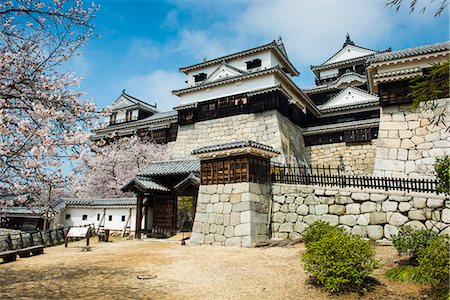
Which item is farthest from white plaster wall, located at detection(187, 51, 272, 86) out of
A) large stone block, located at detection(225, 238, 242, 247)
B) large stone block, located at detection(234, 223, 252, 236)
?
large stone block, located at detection(225, 238, 242, 247)

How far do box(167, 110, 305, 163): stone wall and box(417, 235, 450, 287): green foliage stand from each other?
15080 millimetres

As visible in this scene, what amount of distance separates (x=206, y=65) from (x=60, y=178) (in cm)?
2509

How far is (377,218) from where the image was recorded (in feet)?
35.3

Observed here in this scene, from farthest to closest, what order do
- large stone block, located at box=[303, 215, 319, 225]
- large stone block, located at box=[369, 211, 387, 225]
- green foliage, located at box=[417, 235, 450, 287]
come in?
large stone block, located at box=[303, 215, 319, 225]
large stone block, located at box=[369, 211, 387, 225]
green foliage, located at box=[417, 235, 450, 287]

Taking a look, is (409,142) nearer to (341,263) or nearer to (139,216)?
(341,263)

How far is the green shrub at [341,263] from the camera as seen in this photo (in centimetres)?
576

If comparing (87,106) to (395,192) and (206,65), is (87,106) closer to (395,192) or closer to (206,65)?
(395,192)

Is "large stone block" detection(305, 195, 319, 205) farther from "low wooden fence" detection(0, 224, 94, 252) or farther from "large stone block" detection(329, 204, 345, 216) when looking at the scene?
"low wooden fence" detection(0, 224, 94, 252)

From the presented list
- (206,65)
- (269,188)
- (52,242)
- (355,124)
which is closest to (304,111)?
(355,124)

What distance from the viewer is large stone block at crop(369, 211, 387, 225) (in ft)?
34.9

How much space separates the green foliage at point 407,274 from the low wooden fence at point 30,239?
49.1 feet

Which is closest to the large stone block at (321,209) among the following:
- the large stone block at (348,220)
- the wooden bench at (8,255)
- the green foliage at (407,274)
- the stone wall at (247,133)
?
the large stone block at (348,220)

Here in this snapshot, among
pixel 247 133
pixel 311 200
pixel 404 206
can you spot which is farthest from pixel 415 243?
pixel 247 133

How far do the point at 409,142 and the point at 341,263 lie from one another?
12.4 metres
